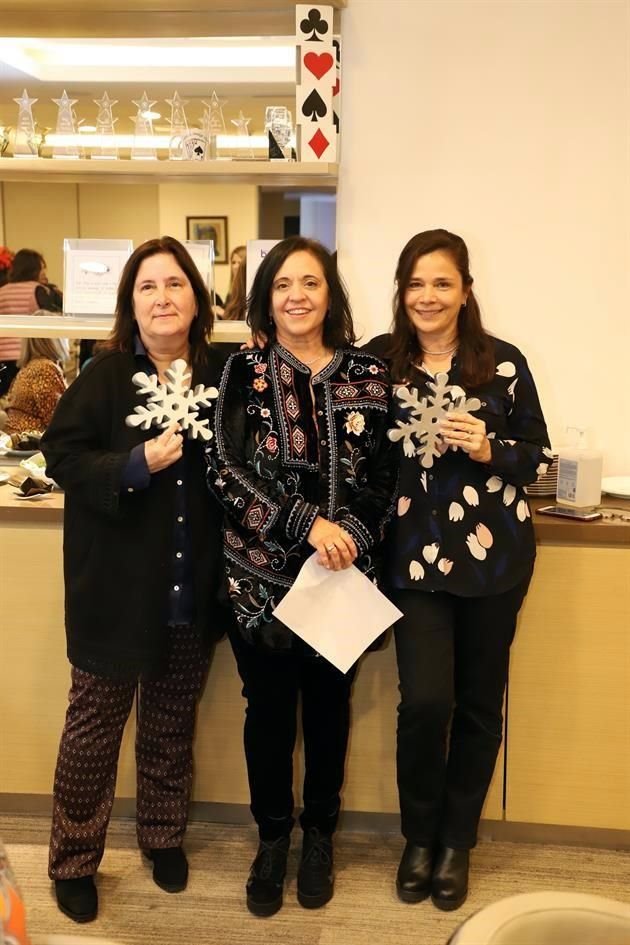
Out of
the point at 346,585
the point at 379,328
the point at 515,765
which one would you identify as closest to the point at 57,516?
the point at 346,585

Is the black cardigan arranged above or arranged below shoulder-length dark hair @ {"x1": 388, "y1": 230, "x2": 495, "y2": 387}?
below

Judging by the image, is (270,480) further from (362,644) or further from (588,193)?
(588,193)

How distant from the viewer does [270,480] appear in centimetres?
191

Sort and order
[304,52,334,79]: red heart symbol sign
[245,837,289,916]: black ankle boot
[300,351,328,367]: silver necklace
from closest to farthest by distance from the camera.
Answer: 1. [300,351,328,367]: silver necklace
2. [245,837,289,916]: black ankle boot
3. [304,52,334,79]: red heart symbol sign

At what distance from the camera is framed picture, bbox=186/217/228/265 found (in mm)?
2707

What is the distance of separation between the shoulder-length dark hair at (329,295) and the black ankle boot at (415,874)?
120 centimetres

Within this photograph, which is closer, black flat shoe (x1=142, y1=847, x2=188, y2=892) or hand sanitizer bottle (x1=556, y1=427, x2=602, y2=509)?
black flat shoe (x1=142, y1=847, x2=188, y2=892)

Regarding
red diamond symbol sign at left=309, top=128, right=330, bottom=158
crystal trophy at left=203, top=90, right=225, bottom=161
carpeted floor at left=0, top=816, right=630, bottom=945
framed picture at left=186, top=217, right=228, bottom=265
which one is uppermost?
crystal trophy at left=203, top=90, right=225, bottom=161

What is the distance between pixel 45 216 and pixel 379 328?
118cm

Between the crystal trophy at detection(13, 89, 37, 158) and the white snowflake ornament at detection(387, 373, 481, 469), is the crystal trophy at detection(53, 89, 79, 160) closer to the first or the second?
the crystal trophy at detection(13, 89, 37, 158)

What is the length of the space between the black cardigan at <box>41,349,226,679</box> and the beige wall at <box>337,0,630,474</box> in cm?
94

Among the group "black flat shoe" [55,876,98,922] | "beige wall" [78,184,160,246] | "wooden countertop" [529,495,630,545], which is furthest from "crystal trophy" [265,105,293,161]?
"black flat shoe" [55,876,98,922]

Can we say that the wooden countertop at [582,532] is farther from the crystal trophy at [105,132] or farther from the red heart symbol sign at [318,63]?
the crystal trophy at [105,132]

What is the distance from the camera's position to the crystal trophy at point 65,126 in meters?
2.61
